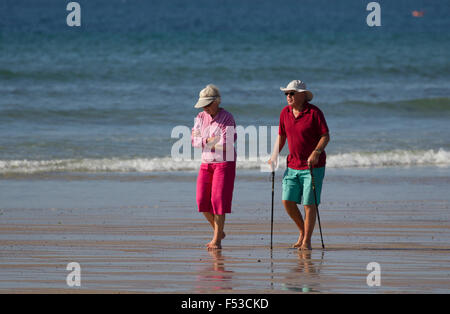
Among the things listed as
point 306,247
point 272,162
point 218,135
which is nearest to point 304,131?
point 272,162

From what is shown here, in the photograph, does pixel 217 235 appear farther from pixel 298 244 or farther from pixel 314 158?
pixel 314 158

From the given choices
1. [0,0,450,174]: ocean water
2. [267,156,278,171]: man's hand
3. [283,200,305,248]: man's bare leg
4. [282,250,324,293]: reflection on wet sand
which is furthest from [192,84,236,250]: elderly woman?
[0,0,450,174]: ocean water

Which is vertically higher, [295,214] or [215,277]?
[295,214]

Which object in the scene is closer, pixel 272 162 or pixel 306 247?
pixel 306 247

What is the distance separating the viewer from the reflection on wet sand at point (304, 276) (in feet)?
19.4

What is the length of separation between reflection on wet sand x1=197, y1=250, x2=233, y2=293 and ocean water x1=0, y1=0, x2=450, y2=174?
6547 millimetres

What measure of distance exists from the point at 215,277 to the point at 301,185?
1.59 m

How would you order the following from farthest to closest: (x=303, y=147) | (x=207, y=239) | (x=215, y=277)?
(x=207, y=239)
(x=303, y=147)
(x=215, y=277)

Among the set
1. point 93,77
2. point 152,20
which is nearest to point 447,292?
point 93,77

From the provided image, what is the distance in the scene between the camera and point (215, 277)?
20.6 ft

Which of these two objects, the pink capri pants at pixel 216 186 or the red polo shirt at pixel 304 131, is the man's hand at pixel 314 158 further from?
the pink capri pants at pixel 216 186

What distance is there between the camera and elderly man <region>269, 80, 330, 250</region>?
7199mm

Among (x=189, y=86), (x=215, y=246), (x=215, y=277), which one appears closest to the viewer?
(x=215, y=277)

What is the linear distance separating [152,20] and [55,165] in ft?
157
